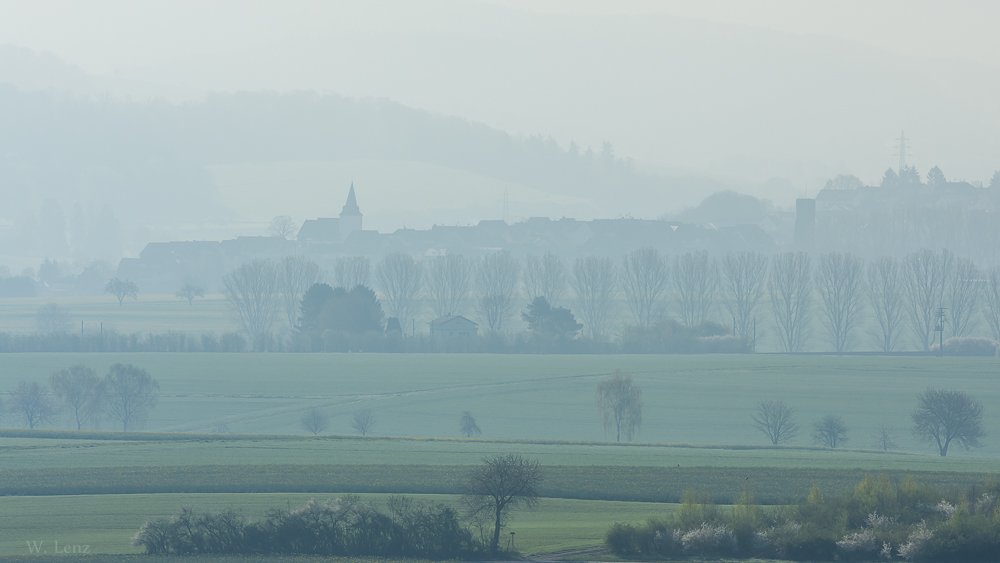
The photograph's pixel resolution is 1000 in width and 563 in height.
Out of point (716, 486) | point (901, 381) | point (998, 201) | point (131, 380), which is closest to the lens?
point (716, 486)

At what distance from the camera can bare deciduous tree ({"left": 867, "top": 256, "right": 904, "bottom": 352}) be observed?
84375 mm

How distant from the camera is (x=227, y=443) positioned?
42.1 meters

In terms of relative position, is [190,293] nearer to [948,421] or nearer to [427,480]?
[948,421]

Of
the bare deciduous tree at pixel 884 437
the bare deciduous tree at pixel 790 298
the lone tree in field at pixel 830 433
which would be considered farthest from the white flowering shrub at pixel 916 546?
the bare deciduous tree at pixel 790 298

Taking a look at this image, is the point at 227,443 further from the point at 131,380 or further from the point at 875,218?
the point at 875,218

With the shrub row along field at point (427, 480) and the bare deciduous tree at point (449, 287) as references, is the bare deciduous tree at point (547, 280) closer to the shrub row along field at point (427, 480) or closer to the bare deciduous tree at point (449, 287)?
the bare deciduous tree at point (449, 287)

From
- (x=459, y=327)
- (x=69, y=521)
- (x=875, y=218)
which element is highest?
(x=875, y=218)

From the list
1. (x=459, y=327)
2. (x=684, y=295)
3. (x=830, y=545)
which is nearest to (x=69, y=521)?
(x=830, y=545)

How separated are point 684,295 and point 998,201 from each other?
8510 cm

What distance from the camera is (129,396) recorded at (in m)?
54.6

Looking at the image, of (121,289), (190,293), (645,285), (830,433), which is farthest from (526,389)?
(121,289)

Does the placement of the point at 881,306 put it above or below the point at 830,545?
above

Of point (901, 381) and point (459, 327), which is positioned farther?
point (459, 327)

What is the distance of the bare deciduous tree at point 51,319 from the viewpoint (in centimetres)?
9588
